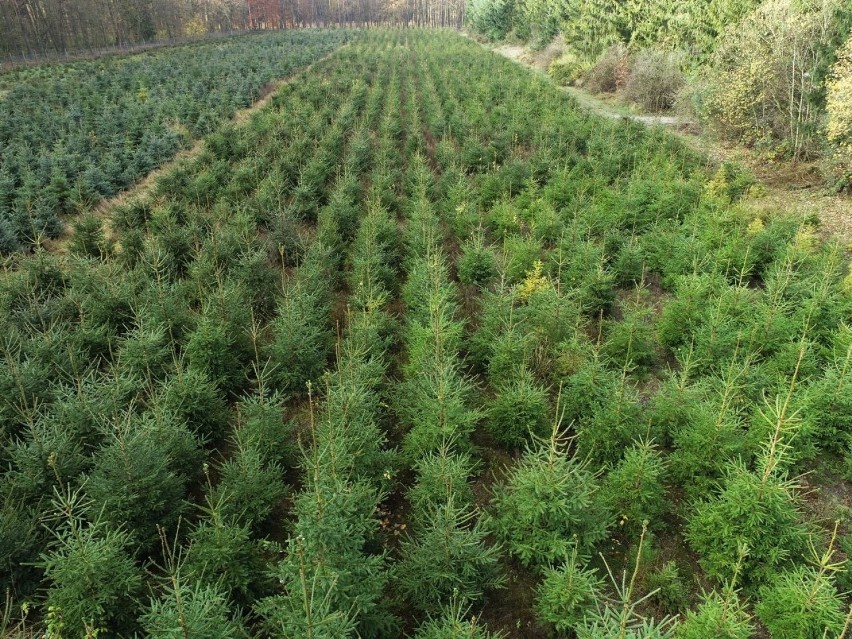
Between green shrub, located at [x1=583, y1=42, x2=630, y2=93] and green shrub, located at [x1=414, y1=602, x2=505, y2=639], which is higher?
green shrub, located at [x1=583, y1=42, x2=630, y2=93]

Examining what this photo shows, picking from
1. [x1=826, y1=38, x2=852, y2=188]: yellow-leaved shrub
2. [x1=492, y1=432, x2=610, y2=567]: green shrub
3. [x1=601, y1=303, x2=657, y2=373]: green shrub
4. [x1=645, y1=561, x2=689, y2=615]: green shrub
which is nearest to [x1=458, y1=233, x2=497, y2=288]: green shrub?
[x1=601, y1=303, x2=657, y2=373]: green shrub

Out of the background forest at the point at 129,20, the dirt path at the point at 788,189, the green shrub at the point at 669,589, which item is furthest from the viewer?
the background forest at the point at 129,20

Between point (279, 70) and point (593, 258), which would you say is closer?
point (593, 258)

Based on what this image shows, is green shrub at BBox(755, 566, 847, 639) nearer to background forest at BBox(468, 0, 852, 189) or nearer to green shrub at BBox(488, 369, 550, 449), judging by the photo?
green shrub at BBox(488, 369, 550, 449)

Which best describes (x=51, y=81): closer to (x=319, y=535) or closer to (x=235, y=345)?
(x=235, y=345)

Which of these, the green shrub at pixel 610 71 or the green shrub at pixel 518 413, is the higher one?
the green shrub at pixel 610 71

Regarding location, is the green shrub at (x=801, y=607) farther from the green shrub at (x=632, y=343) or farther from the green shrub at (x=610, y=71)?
the green shrub at (x=610, y=71)

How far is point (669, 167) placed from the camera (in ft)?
50.6

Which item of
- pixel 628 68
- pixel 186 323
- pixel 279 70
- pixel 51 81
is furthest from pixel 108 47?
pixel 186 323

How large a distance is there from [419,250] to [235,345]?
4.61m

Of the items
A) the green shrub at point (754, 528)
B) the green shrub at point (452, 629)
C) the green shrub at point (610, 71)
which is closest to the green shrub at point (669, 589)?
the green shrub at point (754, 528)

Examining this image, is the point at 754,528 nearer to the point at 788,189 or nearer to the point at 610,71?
the point at 788,189

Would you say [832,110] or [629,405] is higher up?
[832,110]

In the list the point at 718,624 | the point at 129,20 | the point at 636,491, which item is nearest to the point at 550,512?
the point at 636,491
